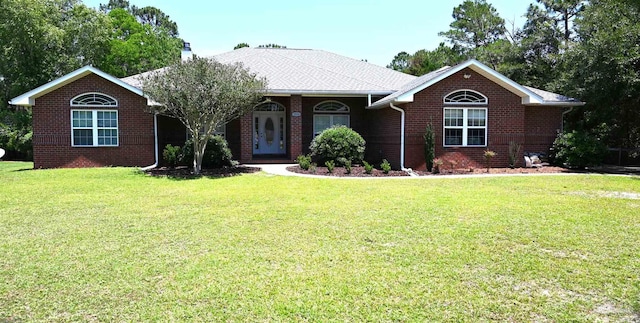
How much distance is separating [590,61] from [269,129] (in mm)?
12980

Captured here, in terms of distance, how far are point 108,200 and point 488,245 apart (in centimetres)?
775

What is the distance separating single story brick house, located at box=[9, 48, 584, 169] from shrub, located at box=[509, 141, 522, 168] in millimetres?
218

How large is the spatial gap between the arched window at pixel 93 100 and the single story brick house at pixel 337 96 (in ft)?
0.12

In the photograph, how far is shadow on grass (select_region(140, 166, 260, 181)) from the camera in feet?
46.8

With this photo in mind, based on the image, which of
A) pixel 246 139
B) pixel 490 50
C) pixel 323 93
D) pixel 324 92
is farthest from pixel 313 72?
pixel 490 50

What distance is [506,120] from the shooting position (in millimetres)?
16891

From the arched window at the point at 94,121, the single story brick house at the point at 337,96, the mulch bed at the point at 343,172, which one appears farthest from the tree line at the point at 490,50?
the mulch bed at the point at 343,172

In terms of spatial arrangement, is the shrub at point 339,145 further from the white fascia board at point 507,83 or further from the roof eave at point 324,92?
the white fascia board at point 507,83

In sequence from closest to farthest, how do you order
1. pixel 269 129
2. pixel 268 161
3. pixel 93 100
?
1. pixel 93 100
2. pixel 268 161
3. pixel 269 129

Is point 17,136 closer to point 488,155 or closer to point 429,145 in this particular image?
point 429,145

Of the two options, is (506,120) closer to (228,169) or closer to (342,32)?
(228,169)

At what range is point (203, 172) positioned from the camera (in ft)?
49.9

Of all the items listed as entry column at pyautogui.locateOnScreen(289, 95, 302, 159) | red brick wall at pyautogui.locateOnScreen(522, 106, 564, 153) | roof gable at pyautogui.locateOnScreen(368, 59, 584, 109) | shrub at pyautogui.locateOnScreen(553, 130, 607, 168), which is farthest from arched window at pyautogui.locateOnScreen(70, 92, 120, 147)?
shrub at pyautogui.locateOnScreen(553, 130, 607, 168)

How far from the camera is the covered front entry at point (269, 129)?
20359 millimetres
